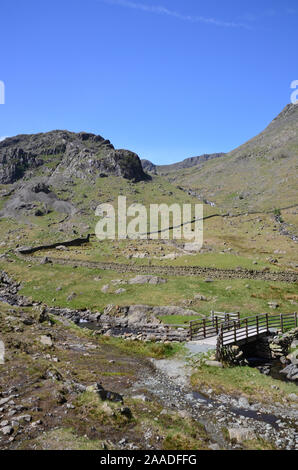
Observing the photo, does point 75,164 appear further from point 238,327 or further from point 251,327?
point 238,327

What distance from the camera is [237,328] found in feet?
97.1

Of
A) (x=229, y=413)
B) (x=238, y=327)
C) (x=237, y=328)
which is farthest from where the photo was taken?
(x=238, y=327)

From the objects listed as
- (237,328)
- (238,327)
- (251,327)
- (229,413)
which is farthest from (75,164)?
(229,413)

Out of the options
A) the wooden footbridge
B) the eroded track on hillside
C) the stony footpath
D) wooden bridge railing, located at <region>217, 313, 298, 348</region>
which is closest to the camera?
the stony footpath

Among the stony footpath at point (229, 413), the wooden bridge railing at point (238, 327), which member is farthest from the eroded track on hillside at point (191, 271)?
the stony footpath at point (229, 413)

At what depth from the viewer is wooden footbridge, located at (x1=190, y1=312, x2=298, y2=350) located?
27.9 meters

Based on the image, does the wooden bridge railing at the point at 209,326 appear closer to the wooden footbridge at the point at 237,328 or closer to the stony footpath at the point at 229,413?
the wooden footbridge at the point at 237,328

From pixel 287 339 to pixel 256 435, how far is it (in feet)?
56.3

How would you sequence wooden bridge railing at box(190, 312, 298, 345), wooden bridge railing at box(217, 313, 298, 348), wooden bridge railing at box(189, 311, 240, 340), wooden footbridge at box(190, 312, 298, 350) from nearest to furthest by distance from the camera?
wooden bridge railing at box(217, 313, 298, 348)
wooden footbridge at box(190, 312, 298, 350)
wooden bridge railing at box(190, 312, 298, 345)
wooden bridge railing at box(189, 311, 240, 340)

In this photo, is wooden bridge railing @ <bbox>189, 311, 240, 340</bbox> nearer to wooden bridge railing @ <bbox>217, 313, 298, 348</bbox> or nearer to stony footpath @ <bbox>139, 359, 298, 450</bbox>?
wooden bridge railing @ <bbox>217, 313, 298, 348</bbox>

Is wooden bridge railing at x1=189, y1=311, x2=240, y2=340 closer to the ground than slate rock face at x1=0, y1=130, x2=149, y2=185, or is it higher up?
closer to the ground

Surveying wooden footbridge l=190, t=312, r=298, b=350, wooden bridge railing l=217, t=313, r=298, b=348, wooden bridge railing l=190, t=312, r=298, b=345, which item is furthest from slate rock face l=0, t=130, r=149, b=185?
wooden bridge railing l=217, t=313, r=298, b=348
